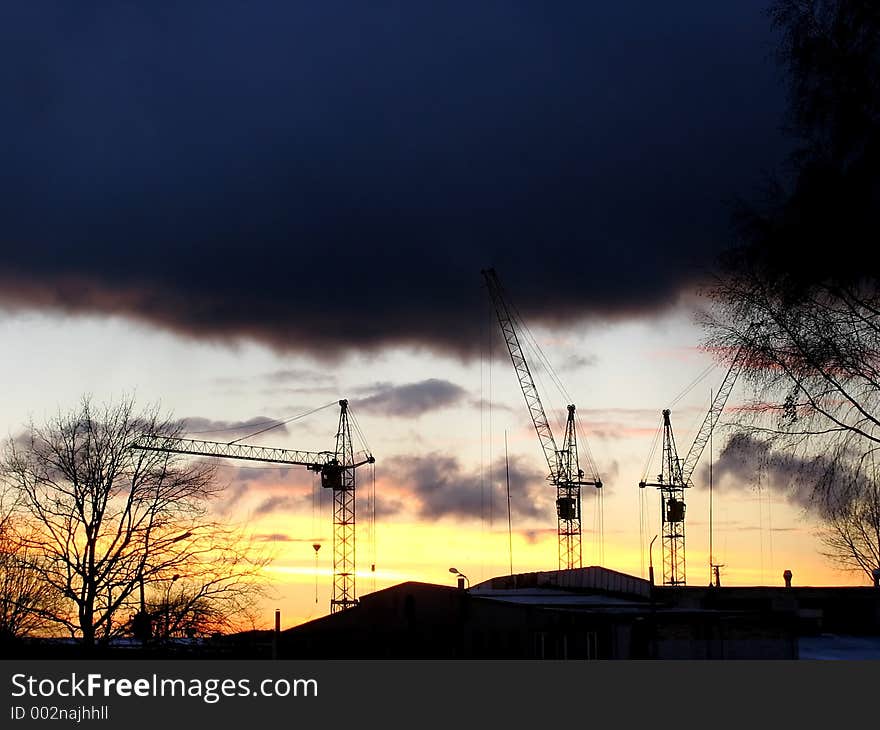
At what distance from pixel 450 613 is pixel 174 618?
24.6 metres

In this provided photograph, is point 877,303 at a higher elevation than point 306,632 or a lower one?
higher

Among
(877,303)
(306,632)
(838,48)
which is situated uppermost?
(838,48)

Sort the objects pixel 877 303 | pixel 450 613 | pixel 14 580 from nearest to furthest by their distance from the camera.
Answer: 1. pixel 877 303
2. pixel 14 580
3. pixel 450 613

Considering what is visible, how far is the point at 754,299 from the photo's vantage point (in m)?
30.7

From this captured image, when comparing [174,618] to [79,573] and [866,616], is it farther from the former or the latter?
[866,616]

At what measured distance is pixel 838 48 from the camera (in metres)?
29.6
